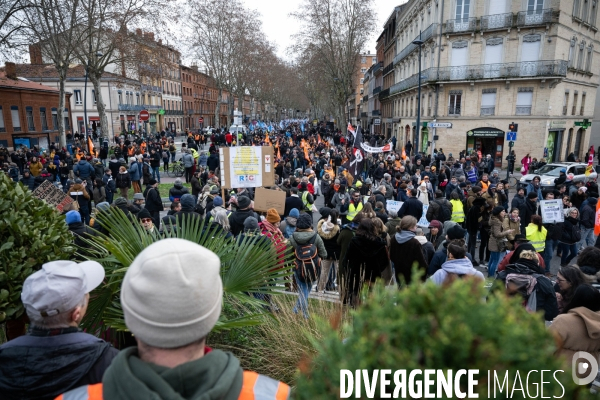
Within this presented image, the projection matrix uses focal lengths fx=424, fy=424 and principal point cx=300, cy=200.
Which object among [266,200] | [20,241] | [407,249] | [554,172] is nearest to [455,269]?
[407,249]

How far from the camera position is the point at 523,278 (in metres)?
4.69

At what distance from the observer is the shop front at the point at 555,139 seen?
30.6 metres

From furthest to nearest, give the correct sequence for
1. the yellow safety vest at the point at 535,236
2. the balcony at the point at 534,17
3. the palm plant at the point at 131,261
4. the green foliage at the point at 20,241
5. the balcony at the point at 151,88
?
the balcony at the point at 151,88 → the balcony at the point at 534,17 → the yellow safety vest at the point at 535,236 → the palm plant at the point at 131,261 → the green foliage at the point at 20,241

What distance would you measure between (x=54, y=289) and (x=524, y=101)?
33.8 metres

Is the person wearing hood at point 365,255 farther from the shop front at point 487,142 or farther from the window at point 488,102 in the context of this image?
the window at point 488,102

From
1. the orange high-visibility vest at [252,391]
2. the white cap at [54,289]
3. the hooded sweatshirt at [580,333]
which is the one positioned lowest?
the hooded sweatshirt at [580,333]

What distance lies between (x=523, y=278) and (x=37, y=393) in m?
4.58

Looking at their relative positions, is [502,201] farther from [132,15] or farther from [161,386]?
[132,15]

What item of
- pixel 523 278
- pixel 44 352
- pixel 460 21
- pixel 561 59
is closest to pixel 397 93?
pixel 460 21

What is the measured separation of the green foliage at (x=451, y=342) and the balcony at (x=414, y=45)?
34.8 meters

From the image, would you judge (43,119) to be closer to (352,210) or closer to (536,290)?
(352,210)

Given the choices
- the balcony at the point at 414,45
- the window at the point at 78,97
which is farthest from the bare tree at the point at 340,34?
the window at the point at 78,97

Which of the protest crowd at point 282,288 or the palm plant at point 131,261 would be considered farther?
the palm plant at point 131,261

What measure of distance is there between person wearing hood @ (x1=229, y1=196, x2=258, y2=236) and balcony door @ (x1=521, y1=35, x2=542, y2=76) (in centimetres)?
2890
